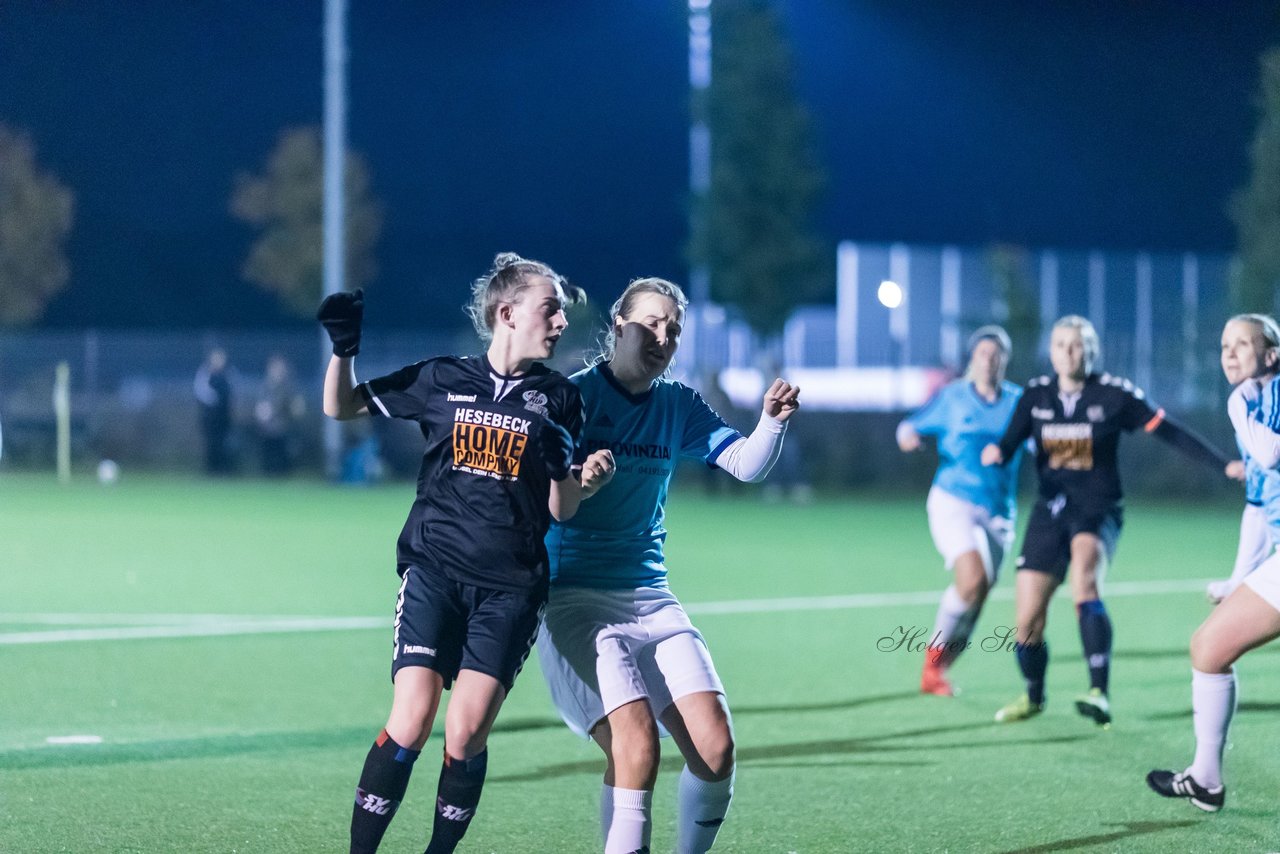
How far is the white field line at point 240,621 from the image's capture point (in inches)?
435

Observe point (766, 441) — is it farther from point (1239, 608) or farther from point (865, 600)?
point (865, 600)

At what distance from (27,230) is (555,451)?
46.5 meters

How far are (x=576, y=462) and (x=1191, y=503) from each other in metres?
23.1

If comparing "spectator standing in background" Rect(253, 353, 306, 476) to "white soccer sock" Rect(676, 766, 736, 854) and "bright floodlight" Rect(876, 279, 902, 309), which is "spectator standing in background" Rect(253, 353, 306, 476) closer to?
"bright floodlight" Rect(876, 279, 902, 309)

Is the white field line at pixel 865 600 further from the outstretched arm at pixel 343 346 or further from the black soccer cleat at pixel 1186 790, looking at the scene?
the outstretched arm at pixel 343 346

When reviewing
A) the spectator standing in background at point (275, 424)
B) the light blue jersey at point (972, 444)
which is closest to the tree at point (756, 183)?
the spectator standing in background at point (275, 424)

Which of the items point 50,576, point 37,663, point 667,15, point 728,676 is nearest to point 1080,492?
point 728,676

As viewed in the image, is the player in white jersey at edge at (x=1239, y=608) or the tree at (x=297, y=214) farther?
the tree at (x=297, y=214)

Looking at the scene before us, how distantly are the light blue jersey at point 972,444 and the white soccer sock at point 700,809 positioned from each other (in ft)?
14.8

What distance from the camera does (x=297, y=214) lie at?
5091cm

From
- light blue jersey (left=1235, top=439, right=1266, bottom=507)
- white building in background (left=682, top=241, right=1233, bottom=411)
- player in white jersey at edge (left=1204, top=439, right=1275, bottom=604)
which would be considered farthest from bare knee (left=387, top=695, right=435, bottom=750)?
white building in background (left=682, top=241, right=1233, bottom=411)

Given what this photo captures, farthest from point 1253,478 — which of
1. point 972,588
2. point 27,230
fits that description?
point 27,230

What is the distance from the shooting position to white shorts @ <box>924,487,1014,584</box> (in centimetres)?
930

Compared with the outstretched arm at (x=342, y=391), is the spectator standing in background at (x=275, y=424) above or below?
below
